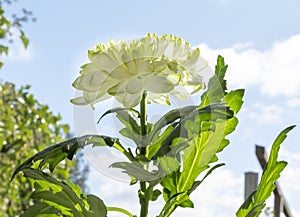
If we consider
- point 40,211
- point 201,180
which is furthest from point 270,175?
point 40,211

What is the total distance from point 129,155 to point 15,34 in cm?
251

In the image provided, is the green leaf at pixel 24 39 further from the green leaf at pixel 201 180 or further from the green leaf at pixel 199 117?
the green leaf at pixel 199 117

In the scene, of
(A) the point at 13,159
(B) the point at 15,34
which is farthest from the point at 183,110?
(A) the point at 13,159

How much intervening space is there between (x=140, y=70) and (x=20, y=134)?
9.61 ft

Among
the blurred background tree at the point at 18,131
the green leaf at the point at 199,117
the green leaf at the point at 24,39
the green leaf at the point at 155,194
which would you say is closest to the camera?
the green leaf at the point at 199,117

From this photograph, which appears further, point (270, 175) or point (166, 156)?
point (270, 175)

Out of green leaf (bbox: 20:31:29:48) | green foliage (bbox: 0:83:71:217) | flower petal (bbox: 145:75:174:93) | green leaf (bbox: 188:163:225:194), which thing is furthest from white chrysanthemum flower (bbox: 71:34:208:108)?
green foliage (bbox: 0:83:71:217)

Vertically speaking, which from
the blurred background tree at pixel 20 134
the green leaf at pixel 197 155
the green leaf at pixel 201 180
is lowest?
the green leaf at pixel 201 180

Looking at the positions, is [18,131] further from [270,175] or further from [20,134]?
[270,175]

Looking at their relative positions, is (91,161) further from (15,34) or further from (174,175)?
(15,34)

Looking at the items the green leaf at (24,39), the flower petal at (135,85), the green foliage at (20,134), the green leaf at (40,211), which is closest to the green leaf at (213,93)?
the flower petal at (135,85)

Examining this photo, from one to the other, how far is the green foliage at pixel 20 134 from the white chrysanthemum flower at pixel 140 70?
2.57 m

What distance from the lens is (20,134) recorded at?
12.0 ft

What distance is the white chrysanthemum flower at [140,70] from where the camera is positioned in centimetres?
82
